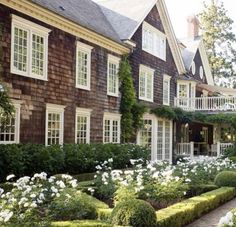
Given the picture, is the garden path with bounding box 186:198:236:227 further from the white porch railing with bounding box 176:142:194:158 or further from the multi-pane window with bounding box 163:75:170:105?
the white porch railing with bounding box 176:142:194:158

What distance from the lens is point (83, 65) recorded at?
61.5 feet

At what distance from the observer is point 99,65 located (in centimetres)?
1992

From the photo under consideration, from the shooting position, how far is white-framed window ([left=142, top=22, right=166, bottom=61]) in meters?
25.0

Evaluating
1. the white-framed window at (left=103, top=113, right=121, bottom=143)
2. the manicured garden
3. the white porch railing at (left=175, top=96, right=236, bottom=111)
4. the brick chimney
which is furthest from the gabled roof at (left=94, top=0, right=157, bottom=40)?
the brick chimney

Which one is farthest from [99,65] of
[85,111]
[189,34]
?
[189,34]

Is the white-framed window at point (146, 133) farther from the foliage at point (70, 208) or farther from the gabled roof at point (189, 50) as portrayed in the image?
the foliage at point (70, 208)

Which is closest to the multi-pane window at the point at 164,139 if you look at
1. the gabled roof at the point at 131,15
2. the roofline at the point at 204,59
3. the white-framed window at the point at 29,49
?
the gabled roof at the point at 131,15

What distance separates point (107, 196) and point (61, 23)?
327 inches

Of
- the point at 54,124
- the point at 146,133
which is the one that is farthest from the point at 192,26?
the point at 54,124

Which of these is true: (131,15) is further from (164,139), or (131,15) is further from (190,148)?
(190,148)

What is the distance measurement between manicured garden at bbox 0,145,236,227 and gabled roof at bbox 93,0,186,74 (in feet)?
27.2

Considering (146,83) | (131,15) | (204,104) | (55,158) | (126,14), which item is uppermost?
(126,14)

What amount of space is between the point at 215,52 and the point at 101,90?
37.2 m

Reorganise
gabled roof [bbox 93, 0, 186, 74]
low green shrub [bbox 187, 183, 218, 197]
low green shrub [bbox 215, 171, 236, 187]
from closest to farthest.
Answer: low green shrub [bbox 187, 183, 218, 197] < low green shrub [bbox 215, 171, 236, 187] < gabled roof [bbox 93, 0, 186, 74]
